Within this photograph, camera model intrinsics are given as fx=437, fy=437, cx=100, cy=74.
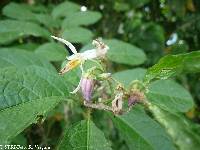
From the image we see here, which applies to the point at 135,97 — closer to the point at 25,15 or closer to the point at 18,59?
the point at 18,59

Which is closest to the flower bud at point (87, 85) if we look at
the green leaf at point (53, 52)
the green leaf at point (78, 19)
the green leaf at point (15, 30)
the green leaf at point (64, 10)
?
the green leaf at point (53, 52)

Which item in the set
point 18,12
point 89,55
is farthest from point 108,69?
point 89,55

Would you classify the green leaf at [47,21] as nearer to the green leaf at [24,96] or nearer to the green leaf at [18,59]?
the green leaf at [18,59]

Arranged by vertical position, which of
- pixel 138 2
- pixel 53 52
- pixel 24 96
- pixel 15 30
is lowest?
pixel 24 96

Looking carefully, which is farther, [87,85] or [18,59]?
[18,59]

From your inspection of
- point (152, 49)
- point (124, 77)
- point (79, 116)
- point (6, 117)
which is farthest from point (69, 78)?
point (152, 49)

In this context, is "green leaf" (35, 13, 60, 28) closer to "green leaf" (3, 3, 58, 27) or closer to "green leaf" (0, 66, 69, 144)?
"green leaf" (3, 3, 58, 27)

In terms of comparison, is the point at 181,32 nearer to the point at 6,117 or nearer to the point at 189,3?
the point at 189,3
